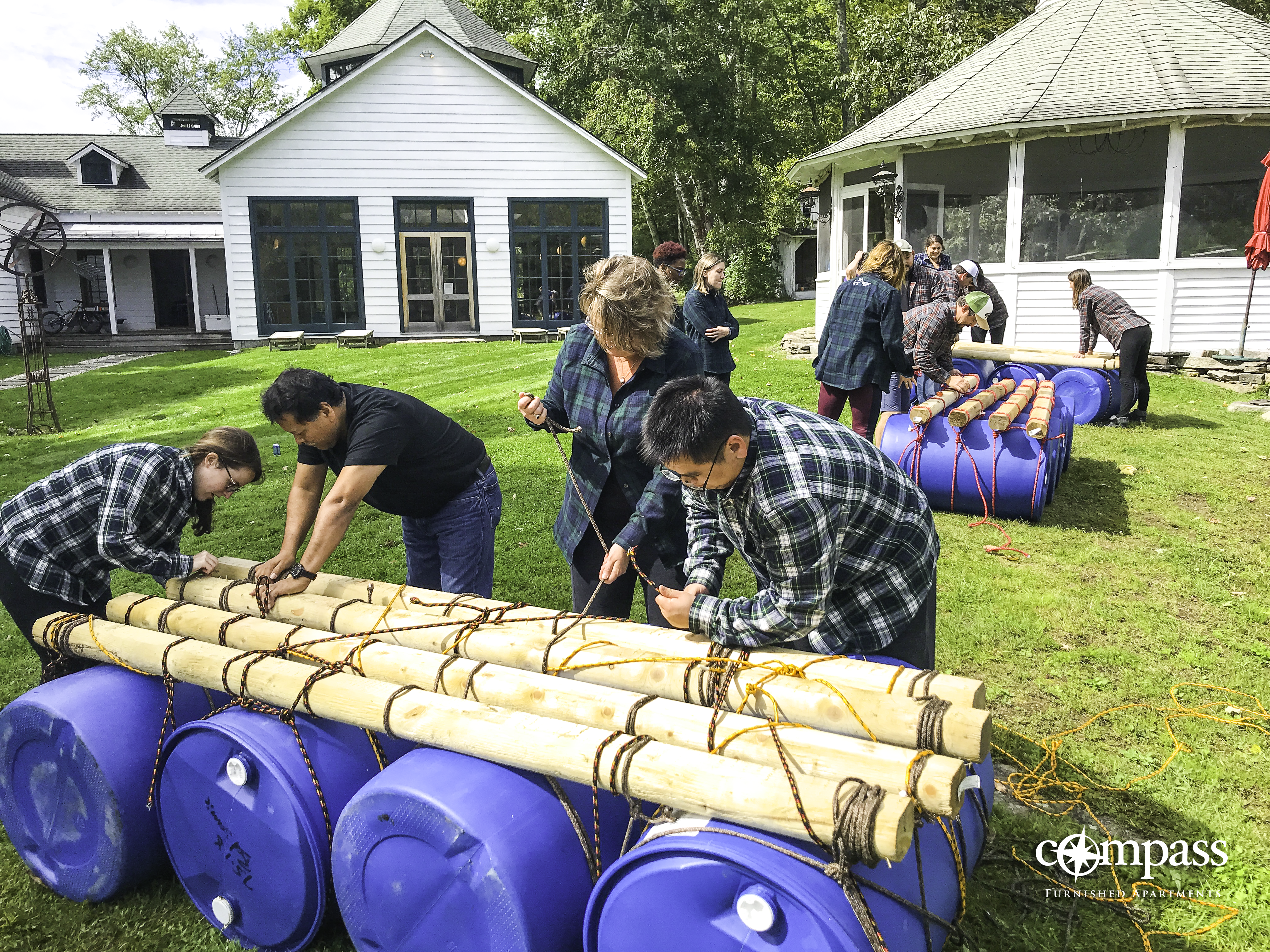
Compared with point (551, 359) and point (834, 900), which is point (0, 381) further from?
point (834, 900)

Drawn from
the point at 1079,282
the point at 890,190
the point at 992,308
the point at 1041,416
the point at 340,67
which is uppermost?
the point at 340,67

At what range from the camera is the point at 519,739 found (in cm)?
268

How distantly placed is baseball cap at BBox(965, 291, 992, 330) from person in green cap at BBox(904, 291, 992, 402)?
1.68m

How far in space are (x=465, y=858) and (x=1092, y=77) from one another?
1678 cm

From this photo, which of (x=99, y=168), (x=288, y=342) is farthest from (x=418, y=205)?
(x=99, y=168)

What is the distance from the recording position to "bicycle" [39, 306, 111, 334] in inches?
1035

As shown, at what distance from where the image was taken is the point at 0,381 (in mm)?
18344

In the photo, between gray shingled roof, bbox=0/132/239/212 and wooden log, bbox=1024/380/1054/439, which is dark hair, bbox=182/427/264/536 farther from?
gray shingled roof, bbox=0/132/239/212

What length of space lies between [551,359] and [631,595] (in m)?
13.5

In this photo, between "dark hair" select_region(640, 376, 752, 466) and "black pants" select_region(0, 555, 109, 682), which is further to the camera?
"black pants" select_region(0, 555, 109, 682)

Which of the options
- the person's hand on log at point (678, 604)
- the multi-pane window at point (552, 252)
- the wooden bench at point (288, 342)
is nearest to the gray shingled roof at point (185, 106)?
the wooden bench at point (288, 342)

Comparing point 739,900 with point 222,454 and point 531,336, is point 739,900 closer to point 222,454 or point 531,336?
point 222,454

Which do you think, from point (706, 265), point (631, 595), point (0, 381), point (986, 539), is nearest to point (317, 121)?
point (0, 381)

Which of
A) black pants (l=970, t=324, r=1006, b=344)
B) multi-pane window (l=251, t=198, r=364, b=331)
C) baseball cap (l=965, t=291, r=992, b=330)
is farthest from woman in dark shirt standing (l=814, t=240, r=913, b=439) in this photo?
multi-pane window (l=251, t=198, r=364, b=331)
